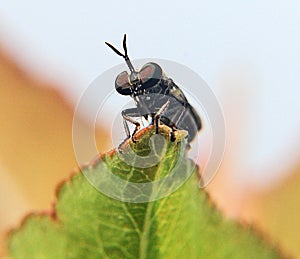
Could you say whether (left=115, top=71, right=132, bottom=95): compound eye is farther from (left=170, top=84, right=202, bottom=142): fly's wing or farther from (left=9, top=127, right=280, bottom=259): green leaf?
(left=9, top=127, right=280, bottom=259): green leaf

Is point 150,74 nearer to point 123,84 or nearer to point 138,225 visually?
point 123,84

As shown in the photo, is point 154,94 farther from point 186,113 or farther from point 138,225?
point 138,225

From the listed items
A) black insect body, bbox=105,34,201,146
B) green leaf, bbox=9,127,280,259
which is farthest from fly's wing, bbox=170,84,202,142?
green leaf, bbox=9,127,280,259

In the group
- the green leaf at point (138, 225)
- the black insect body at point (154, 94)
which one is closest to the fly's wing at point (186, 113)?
the black insect body at point (154, 94)

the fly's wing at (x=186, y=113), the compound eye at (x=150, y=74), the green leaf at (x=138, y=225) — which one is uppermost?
the compound eye at (x=150, y=74)

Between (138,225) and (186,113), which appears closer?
(138,225)

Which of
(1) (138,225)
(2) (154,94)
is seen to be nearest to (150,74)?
(2) (154,94)

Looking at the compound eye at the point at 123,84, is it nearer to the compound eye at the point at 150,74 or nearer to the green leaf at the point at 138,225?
the compound eye at the point at 150,74
